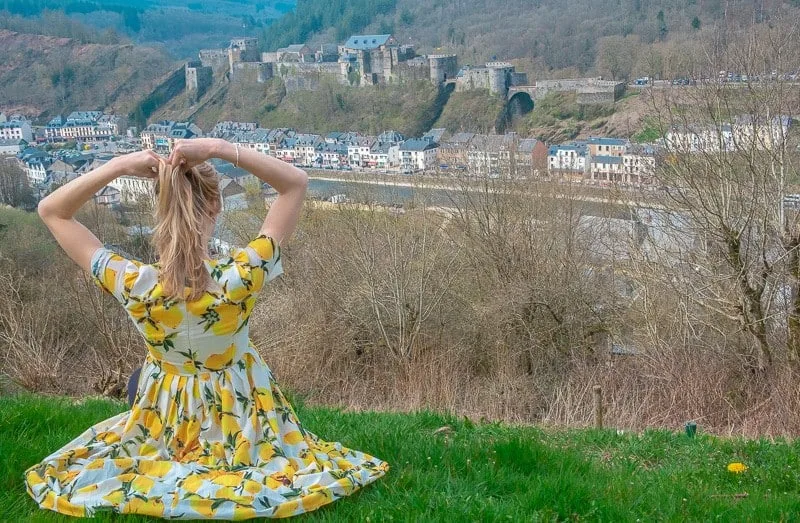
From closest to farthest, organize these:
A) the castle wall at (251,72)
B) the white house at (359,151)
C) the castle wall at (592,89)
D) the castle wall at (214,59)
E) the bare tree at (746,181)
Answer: the bare tree at (746,181) → the white house at (359,151) → the castle wall at (592,89) → the castle wall at (251,72) → the castle wall at (214,59)

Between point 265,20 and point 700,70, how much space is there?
162602 millimetres

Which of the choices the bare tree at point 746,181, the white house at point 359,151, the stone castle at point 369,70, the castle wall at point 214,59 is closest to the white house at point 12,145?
the stone castle at point 369,70

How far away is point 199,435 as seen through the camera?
239 cm

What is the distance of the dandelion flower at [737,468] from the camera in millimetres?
2883

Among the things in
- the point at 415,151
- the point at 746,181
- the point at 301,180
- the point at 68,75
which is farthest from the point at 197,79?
the point at 301,180

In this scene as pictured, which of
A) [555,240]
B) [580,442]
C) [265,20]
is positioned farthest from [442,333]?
[265,20]

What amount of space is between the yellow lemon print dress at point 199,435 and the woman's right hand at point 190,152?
31 cm

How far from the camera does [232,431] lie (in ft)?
7.75

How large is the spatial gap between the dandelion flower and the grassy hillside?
88.0 meters

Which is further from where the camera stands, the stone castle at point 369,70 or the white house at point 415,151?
the stone castle at point 369,70

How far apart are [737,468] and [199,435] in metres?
1.90

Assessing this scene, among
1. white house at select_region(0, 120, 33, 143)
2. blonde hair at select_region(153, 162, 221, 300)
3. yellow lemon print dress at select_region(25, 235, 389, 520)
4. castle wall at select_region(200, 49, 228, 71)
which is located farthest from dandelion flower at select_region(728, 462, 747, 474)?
castle wall at select_region(200, 49, 228, 71)

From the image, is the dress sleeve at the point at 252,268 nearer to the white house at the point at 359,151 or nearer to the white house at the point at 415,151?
the white house at the point at 415,151

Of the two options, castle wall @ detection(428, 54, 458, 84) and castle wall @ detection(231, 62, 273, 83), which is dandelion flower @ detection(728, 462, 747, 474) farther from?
castle wall @ detection(231, 62, 273, 83)
